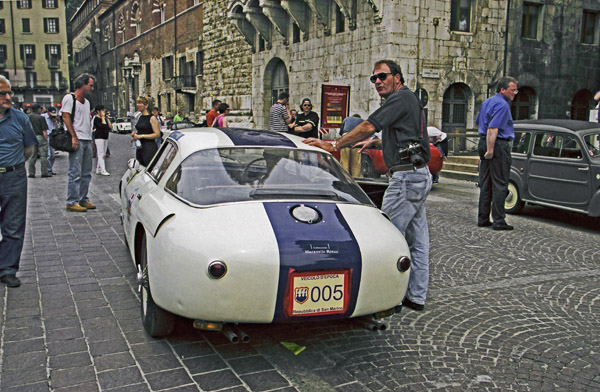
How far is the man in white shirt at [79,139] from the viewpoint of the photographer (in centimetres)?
791

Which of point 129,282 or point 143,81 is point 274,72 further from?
point 143,81

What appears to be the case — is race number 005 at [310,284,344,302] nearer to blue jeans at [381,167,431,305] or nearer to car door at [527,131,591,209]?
blue jeans at [381,167,431,305]

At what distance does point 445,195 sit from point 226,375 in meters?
9.30

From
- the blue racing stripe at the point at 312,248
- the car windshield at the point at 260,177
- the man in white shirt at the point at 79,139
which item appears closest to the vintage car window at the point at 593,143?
the car windshield at the point at 260,177

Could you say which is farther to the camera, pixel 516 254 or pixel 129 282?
pixel 516 254

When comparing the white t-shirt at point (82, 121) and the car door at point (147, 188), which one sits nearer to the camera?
the car door at point (147, 188)

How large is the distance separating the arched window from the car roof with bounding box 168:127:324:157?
66.4ft

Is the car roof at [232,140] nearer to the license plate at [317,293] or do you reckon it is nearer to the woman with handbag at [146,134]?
the license plate at [317,293]

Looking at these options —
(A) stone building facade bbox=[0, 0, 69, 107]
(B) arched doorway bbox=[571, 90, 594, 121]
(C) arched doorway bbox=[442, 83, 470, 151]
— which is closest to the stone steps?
(C) arched doorway bbox=[442, 83, 470, 151]

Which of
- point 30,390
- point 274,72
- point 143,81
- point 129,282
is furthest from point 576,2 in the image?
point 143,81

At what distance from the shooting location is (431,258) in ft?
20.0

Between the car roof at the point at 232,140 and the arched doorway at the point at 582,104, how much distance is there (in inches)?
800

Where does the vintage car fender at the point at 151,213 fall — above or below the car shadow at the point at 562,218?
above

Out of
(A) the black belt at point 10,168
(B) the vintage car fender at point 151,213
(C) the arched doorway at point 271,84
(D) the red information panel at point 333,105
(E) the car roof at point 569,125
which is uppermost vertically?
(C) the arched doorway at point 271,84
